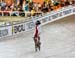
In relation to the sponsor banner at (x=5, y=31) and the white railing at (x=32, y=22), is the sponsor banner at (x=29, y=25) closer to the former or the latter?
the white railing at (x=32, y=22)

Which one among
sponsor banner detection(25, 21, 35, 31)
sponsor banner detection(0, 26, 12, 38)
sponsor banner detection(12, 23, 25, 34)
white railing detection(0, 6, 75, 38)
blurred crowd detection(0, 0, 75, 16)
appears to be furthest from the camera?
blurred crowd detection(0, 0, 75, 16)

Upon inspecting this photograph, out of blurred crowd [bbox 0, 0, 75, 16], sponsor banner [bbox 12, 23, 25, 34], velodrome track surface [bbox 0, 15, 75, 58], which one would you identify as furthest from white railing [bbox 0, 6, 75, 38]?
blurred crowd [bbox 0, 0, 75, 16]

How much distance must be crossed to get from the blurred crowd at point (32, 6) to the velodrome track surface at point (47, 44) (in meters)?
1.91

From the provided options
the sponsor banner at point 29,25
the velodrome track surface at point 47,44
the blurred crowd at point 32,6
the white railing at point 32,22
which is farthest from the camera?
the blurred crowd at point 32,6

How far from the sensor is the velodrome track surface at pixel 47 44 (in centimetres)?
1507

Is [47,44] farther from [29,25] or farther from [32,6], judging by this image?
[32,6]

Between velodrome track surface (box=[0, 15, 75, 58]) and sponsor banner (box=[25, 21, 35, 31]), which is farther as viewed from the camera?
sponsor banner (box=[25, 21, 35, 31])

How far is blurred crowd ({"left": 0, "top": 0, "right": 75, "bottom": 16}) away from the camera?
81.0ft

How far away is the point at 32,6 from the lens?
2497cm

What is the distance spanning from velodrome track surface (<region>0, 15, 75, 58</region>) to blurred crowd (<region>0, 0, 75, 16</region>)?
Answer: 75.2 inches

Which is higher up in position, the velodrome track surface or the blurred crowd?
the blurred crowd

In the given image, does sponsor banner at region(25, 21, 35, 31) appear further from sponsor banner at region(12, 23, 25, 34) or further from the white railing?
sponsor banner at region(12, 23, 25, 34)

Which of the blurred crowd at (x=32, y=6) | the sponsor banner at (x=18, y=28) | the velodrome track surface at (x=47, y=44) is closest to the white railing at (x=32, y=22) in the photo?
the sponsor banner at (x=18, y=28)

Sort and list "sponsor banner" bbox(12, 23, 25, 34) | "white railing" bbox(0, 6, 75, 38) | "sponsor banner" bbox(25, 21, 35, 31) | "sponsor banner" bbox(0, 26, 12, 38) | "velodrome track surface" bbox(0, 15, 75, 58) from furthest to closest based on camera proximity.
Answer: "sponsor banner" bbox(25, 21, 35, 31), "sponsor banner" bbox(12, 23, 25, 34), "white railing" bbox(0, 6, 75, 38), "sponsor banner" bbox(0, 26, 12, 38), "velodrome track surface" bbox(0, 15, 75, 58)
